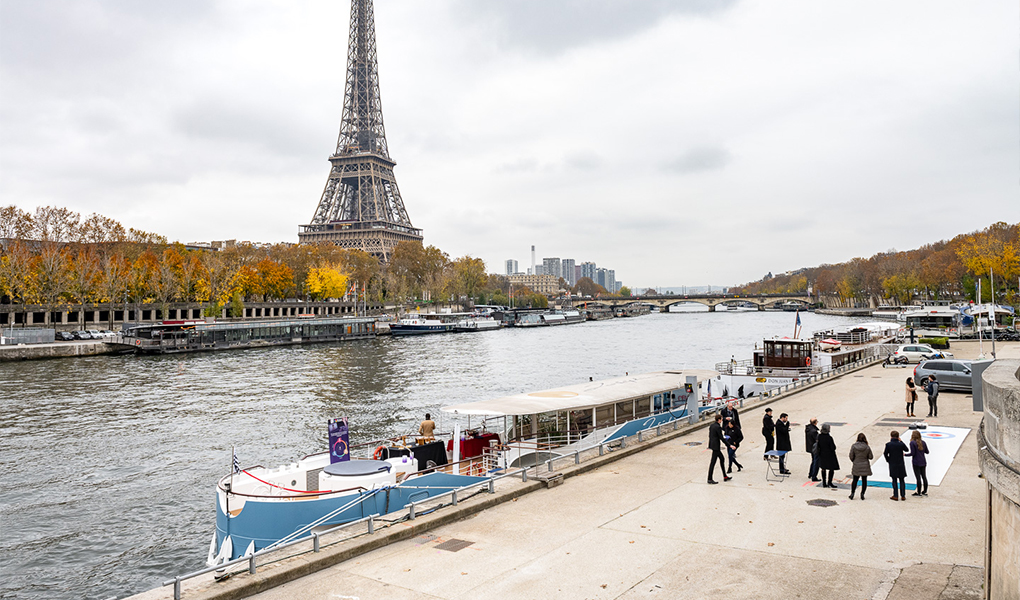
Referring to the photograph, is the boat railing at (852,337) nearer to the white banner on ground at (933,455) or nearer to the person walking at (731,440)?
the white banner on ground at (933,455)

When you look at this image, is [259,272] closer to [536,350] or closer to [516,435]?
[536,350]

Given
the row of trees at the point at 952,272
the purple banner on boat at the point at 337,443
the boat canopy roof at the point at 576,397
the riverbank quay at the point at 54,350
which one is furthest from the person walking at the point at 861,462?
the riverbank quay at the point at 54,350

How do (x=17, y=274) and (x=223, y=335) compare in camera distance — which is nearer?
(x=17, y=274)

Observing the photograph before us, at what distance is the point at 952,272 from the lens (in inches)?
4700

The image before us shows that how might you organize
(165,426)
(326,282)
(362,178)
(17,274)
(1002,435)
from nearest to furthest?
(1002,435), (165,426), (17,274), (326,282), (362,178)

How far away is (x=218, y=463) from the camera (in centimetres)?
2620

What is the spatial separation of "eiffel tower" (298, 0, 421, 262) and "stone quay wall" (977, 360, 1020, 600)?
161199mm

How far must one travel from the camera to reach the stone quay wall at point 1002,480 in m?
6.61

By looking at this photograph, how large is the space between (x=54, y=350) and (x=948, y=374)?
72.7 metres

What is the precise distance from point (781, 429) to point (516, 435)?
7.33 meters

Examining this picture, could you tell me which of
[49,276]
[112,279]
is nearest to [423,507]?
[49,276]

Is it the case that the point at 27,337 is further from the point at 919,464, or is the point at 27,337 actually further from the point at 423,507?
the point at 919,464

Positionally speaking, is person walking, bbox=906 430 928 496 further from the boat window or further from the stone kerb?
the boat window

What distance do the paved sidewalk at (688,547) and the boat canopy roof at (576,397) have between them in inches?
96.8
